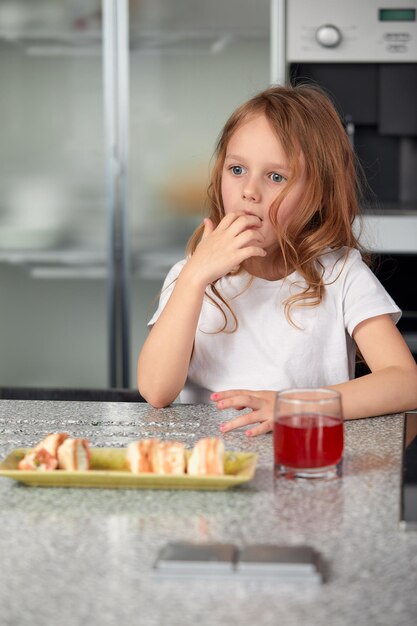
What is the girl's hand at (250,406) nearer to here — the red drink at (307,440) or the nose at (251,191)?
the red drink at (307,440)

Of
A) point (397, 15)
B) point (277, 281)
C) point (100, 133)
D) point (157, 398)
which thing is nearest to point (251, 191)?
point (277, 281)

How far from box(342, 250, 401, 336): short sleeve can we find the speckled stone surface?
1.28 feet

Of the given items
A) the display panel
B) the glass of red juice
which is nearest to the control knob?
the display panel

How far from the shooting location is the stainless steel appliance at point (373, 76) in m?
2.98

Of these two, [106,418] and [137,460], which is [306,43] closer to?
[106,418]

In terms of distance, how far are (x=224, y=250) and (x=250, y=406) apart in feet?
0.84

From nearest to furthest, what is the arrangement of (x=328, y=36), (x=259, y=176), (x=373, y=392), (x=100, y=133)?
1. (x=373, y=392)
2. (x=259, y=176)
3. (x=328, y=36)
4. (x=100, y=133)

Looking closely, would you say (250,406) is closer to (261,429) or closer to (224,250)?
(261,429)

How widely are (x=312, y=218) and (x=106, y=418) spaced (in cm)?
58

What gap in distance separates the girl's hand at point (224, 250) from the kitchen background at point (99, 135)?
179cm

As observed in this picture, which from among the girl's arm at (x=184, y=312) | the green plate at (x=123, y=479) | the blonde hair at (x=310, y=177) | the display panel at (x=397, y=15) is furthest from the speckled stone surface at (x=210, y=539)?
the display panel at (x=397, y=15)

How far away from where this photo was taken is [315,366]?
5.17ft

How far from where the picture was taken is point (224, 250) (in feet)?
4.59

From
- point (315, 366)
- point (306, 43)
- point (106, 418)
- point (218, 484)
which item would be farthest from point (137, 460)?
point (306, 43)
